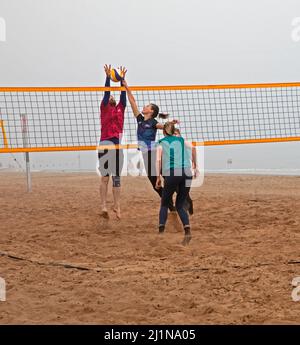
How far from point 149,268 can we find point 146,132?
2.54 m

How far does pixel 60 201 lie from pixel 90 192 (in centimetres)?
210

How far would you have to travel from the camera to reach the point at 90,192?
1238 centimetres

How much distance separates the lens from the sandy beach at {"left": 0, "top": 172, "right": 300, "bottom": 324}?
3537 mm

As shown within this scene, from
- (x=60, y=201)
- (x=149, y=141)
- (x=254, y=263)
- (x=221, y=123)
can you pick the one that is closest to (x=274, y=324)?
(x=254, y=263)

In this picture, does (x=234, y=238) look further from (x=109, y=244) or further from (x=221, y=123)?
(x=221, y=123)

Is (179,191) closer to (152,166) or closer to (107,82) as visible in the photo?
(152,166)

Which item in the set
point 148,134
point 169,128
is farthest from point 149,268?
point 148,134

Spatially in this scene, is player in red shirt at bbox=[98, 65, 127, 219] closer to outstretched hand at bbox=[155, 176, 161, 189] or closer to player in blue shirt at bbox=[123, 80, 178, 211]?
player in blue shirt at bbox=[123, 80, 178, 211]

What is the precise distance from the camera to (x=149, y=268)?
469 cm

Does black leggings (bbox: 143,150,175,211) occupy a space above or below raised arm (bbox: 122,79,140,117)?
below

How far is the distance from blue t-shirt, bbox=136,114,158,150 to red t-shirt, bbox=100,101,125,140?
15.1 inches

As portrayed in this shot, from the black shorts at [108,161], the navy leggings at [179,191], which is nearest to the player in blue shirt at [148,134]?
the black shorts at [108,161]

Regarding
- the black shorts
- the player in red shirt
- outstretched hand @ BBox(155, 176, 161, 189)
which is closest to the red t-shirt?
the player in red shirt
